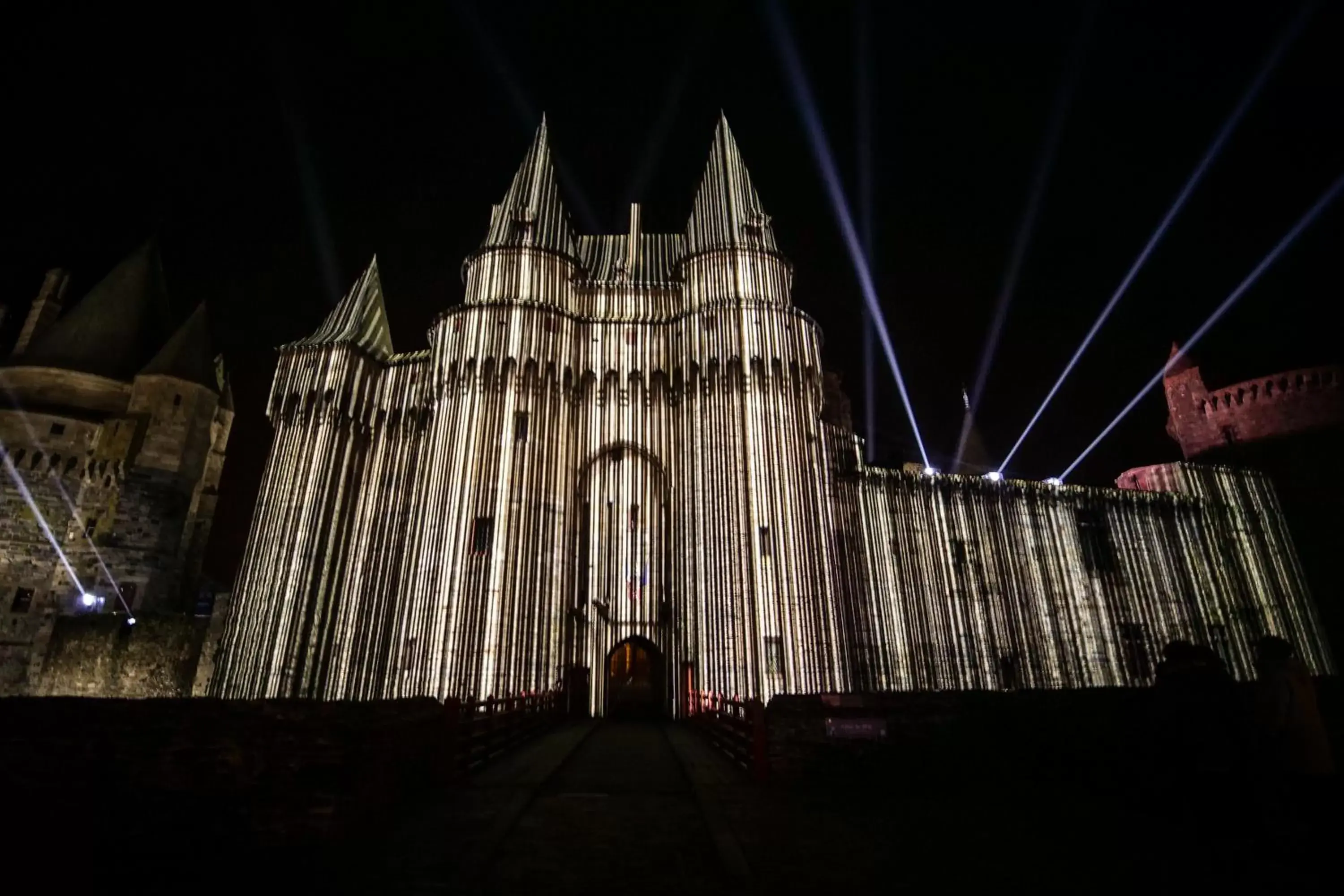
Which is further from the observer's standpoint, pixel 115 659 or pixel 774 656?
pixel 115 659

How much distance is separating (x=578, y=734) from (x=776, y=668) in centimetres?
723

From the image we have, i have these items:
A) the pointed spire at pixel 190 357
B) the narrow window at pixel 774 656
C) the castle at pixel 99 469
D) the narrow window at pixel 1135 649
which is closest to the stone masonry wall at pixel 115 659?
the castle at pixel 99 469

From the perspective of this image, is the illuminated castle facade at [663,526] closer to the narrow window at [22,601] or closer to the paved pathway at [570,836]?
the paved pathway at [570,836]

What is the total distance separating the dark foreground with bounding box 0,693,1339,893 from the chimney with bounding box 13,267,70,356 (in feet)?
139

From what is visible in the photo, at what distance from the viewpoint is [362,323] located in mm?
28000

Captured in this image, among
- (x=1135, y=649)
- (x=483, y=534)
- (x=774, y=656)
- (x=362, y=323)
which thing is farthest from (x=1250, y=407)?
(x=362, y=323)

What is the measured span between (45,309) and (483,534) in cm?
3464

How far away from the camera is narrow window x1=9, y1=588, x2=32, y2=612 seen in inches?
1097

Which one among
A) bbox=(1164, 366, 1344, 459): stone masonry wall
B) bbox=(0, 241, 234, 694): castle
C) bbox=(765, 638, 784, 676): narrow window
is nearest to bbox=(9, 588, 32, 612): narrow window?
bbox=(0, 241, 234, 694): castle

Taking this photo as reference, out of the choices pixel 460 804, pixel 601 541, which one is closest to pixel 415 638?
pixel 601 541

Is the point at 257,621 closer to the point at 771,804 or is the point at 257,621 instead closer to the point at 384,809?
the point at 384,809

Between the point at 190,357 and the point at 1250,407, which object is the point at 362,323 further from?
the point at 1250,407

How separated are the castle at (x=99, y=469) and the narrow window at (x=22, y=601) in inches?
1.8

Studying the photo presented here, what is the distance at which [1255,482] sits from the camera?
94.6 ft
